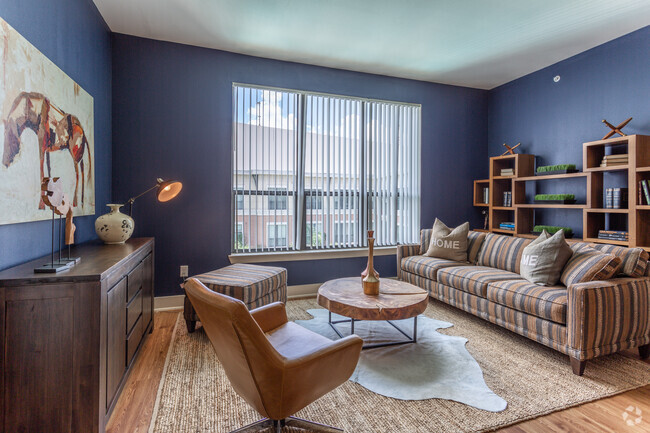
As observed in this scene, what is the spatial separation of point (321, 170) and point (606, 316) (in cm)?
310

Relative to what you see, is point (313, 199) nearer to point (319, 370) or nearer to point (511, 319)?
point (511, 319)

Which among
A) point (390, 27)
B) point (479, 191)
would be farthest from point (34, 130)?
point (479, 191)

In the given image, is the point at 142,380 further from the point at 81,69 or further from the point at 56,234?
the point at 81,69

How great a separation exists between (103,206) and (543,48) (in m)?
5.00

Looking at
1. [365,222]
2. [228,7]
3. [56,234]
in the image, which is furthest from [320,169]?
[56,234]

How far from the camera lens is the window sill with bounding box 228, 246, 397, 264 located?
12.9 feet

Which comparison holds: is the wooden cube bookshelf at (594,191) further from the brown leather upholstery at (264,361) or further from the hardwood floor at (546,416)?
the brown leather upholstery at (264,361)

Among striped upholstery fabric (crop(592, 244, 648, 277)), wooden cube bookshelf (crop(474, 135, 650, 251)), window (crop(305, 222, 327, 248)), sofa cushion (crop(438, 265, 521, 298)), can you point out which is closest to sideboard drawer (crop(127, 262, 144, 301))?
window (crop(305, 222, 327, 248))

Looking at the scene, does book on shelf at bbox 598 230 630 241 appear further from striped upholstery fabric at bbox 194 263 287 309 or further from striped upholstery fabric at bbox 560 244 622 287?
striped upholstery fabric at bbox 194 263 287 309

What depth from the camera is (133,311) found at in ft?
7.40

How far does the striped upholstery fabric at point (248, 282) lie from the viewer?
8.95 feet

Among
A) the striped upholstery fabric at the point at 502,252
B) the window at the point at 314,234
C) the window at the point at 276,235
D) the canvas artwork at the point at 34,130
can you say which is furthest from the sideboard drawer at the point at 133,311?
the striped upholstery fabric at the point at 502,252

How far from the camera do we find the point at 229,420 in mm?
1786

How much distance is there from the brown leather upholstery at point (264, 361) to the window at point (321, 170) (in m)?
2.58
